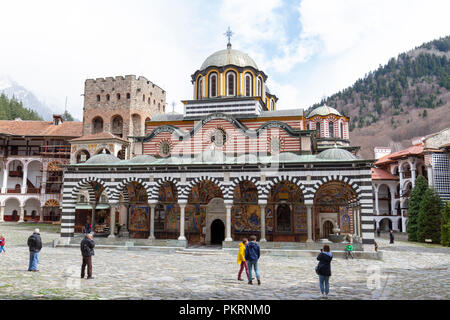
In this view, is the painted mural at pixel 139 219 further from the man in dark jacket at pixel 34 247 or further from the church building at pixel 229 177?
the man in dark jacket at pixel 34 247

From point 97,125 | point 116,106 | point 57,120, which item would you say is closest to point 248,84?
point 116,106

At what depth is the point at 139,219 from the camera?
23.2 metres

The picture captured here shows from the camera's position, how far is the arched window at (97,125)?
39.9 m

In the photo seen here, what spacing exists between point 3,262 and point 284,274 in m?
9.79

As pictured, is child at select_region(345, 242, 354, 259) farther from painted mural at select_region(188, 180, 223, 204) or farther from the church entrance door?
painted mural at select_region(188, 180, 223, 204)

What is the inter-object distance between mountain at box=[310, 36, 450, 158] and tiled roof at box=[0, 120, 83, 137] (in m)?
63.0

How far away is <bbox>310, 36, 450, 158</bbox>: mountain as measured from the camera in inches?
3489

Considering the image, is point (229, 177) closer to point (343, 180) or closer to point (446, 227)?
point (343, 180)

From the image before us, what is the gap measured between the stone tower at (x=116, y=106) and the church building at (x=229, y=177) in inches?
565

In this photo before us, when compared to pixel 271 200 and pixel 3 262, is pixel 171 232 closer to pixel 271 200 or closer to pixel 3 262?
pixel 271 200

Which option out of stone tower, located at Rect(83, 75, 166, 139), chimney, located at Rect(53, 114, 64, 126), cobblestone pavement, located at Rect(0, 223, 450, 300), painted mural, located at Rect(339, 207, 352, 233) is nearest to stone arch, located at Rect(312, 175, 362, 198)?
cobblestone pavement, located at Rect(0, 223, 450, 300)

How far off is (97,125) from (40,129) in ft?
24.9


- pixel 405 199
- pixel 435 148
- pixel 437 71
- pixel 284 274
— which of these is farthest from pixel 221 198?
pixel 437 71
